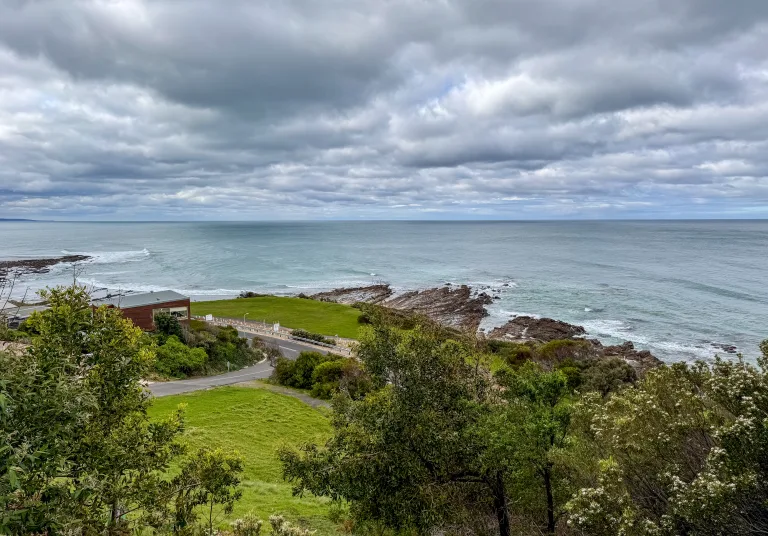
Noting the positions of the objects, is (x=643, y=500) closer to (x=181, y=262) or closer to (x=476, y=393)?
(x=476, y=393)

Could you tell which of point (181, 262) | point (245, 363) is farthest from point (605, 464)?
point (181, 262)

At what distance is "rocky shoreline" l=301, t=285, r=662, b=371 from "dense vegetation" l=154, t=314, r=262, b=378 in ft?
66.9

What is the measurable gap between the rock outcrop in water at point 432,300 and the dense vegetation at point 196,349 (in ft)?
86.4

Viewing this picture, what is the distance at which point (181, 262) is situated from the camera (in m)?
131

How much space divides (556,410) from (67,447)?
34.8 ft

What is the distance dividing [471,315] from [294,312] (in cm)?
2557

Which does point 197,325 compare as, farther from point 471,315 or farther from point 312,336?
point 471,315

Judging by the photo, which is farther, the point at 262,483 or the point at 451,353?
the point at 262,483

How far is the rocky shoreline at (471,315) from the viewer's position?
154 ft

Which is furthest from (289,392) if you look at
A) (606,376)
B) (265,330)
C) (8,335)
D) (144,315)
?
(8,335)

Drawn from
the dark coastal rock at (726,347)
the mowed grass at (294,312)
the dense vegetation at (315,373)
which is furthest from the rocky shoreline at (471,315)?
the mowed grass at (294,312)

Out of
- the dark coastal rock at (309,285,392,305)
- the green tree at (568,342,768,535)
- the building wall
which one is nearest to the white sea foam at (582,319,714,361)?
the dark coastal rock at (309,285,392,305)

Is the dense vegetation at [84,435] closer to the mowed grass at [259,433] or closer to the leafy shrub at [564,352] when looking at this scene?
the mowed grass at [259,433]

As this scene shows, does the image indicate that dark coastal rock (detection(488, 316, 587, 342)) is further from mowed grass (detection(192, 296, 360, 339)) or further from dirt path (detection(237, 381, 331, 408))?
dirt path (detection(237, 381, 331, 408))
